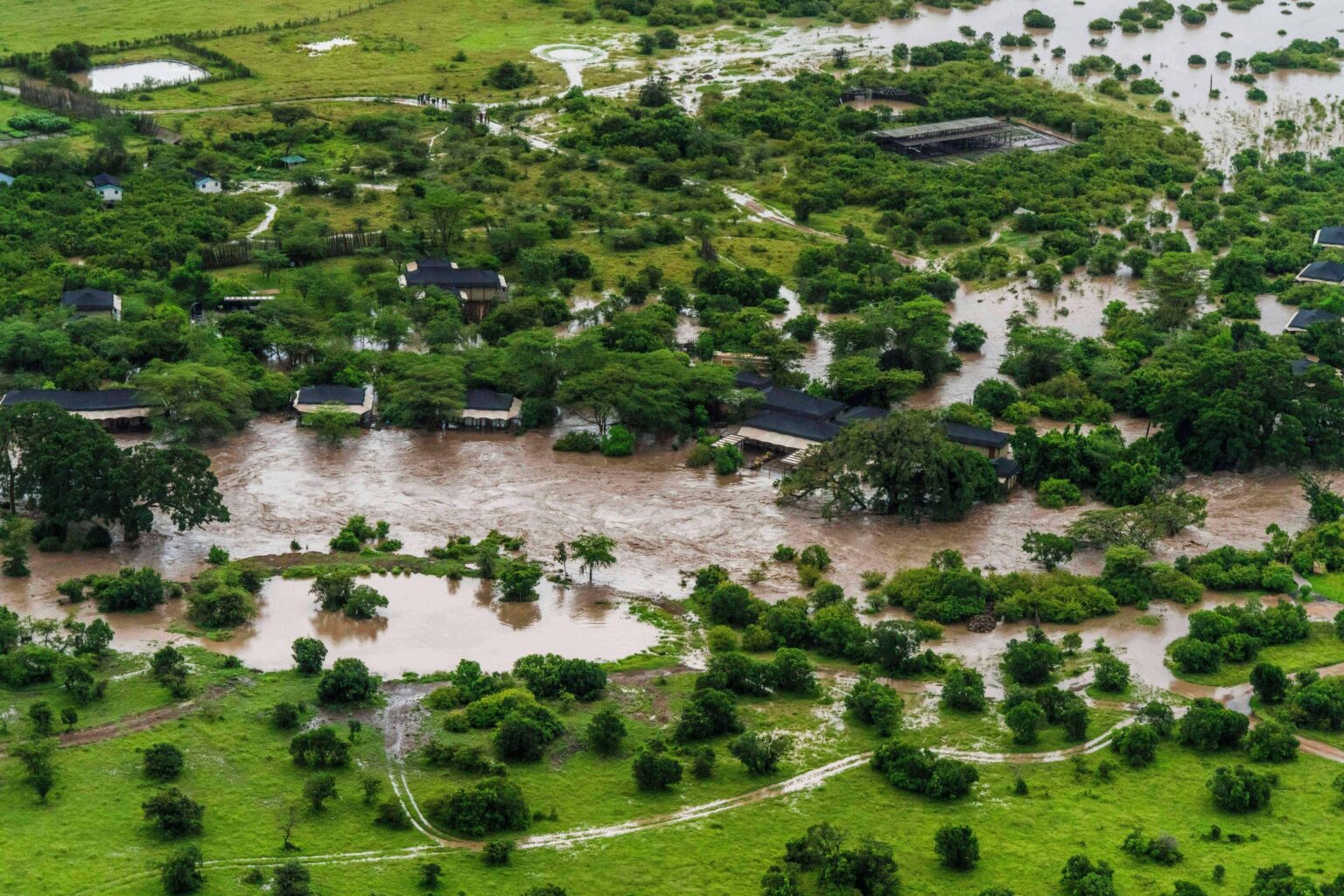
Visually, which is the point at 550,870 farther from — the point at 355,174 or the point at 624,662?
the point at 355,174

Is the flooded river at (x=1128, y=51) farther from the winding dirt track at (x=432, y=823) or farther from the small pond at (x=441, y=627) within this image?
the winding dirt track at (x=432, y=823)

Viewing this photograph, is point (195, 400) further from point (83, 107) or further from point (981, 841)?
point (83, 107)

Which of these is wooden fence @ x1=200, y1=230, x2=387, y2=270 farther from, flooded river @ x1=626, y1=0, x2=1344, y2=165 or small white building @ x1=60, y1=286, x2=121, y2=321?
flooded river @ x1=626, y1=0, x2=1344, y2=165

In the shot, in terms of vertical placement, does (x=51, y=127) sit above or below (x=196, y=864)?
above

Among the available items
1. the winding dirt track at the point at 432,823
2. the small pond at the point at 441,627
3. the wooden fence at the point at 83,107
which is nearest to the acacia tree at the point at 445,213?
the wooden fence at the point at 83,107

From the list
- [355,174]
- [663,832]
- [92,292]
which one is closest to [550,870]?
[663,832]

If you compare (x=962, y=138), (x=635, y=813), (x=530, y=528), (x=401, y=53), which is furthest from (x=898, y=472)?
(x=401, y=53)
